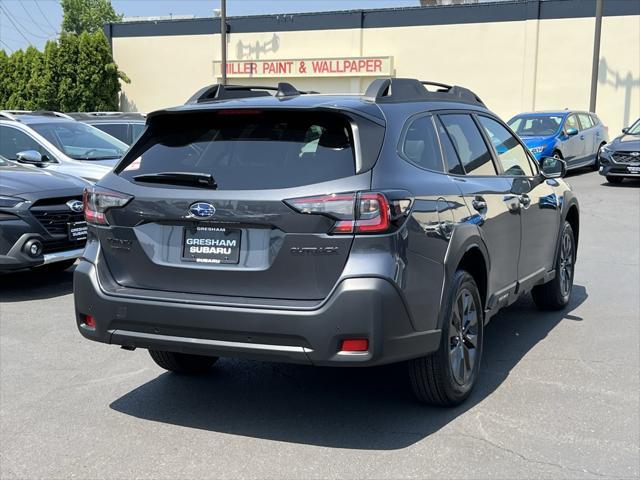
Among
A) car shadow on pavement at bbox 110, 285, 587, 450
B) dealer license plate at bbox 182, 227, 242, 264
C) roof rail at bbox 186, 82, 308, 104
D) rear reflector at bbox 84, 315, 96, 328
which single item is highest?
Result: roof rail at bbox 186, 82, 308, 104

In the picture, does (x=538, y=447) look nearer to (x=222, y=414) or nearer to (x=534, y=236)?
(x=222, y=414)

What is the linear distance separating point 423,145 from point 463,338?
117 centimetres

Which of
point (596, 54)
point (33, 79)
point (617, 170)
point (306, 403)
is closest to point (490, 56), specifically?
point (596, 54)

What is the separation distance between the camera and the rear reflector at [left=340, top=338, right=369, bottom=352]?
3.83 meters

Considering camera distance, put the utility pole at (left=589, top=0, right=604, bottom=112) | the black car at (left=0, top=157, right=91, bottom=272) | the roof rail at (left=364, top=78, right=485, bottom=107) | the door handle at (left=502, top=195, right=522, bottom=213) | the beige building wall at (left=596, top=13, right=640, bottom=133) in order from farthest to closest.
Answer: the beige building wall at (left=596, top=13, right=640, bottom=133)
the utility pole at (left=589, top=0, right=604, bottom=112)
the black car at (left=0, top=157, right=91, bottom=272)
the door handle at (left=502, top=195, right=522, bottom=213)
the roof rail at (left=364, top=78, right=485, bottom=107)

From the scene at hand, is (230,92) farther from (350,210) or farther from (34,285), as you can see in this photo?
(34,285)

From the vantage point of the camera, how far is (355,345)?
3846 mm

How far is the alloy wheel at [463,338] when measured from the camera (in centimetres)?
458

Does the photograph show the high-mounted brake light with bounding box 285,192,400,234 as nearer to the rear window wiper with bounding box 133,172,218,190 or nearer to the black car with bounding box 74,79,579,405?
the black car with bounding box 74,79,579,405

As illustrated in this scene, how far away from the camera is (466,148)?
522 cm

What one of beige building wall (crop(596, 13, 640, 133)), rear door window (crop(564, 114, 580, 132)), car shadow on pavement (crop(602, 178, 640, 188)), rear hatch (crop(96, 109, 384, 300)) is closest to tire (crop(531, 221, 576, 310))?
rear hatch (crop(96, 109, 384, 300))

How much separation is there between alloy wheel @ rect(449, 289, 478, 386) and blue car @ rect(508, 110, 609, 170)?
45.4ft

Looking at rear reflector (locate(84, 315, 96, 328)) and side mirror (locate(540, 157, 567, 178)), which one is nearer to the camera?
rear reflector (locate(84, 315, 96, 328))

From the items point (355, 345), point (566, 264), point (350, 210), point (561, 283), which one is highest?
point (350, 210)
